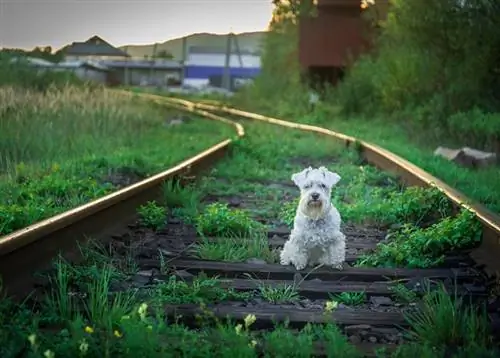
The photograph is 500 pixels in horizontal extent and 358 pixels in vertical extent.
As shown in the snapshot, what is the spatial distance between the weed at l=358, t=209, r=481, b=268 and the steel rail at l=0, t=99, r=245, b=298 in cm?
207

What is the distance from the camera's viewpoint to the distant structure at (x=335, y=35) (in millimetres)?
29500

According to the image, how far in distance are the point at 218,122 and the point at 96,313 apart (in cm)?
1985

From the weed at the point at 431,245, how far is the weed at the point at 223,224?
1231mm

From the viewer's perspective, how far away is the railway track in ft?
13.5

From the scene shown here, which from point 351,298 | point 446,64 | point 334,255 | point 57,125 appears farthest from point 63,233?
point 446,64

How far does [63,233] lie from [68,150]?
6592mm

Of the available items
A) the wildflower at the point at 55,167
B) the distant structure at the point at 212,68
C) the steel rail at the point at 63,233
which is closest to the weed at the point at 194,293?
the steel rail at the point at 63,233

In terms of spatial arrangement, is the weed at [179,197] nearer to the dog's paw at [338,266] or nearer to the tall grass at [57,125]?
the tall grass at [57,125]

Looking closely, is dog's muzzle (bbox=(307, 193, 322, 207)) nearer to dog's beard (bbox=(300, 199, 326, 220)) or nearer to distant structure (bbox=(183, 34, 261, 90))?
dog's beard (bbox=(300, 199, 326, 220))

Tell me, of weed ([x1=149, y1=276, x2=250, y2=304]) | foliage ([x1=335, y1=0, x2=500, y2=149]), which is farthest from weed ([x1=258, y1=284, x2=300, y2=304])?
foliage ([x1=335, y1=0, x2=500, y2=149])

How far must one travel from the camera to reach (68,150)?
1173 cm

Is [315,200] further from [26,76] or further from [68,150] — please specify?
[26,76]

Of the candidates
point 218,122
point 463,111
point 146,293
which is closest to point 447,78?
point 463,111

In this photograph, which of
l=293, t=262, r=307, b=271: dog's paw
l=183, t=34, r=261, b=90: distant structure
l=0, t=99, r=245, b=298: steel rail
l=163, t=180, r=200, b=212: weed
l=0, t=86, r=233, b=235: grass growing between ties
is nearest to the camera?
l=0, t=99, r=245, b=298: steel rail
